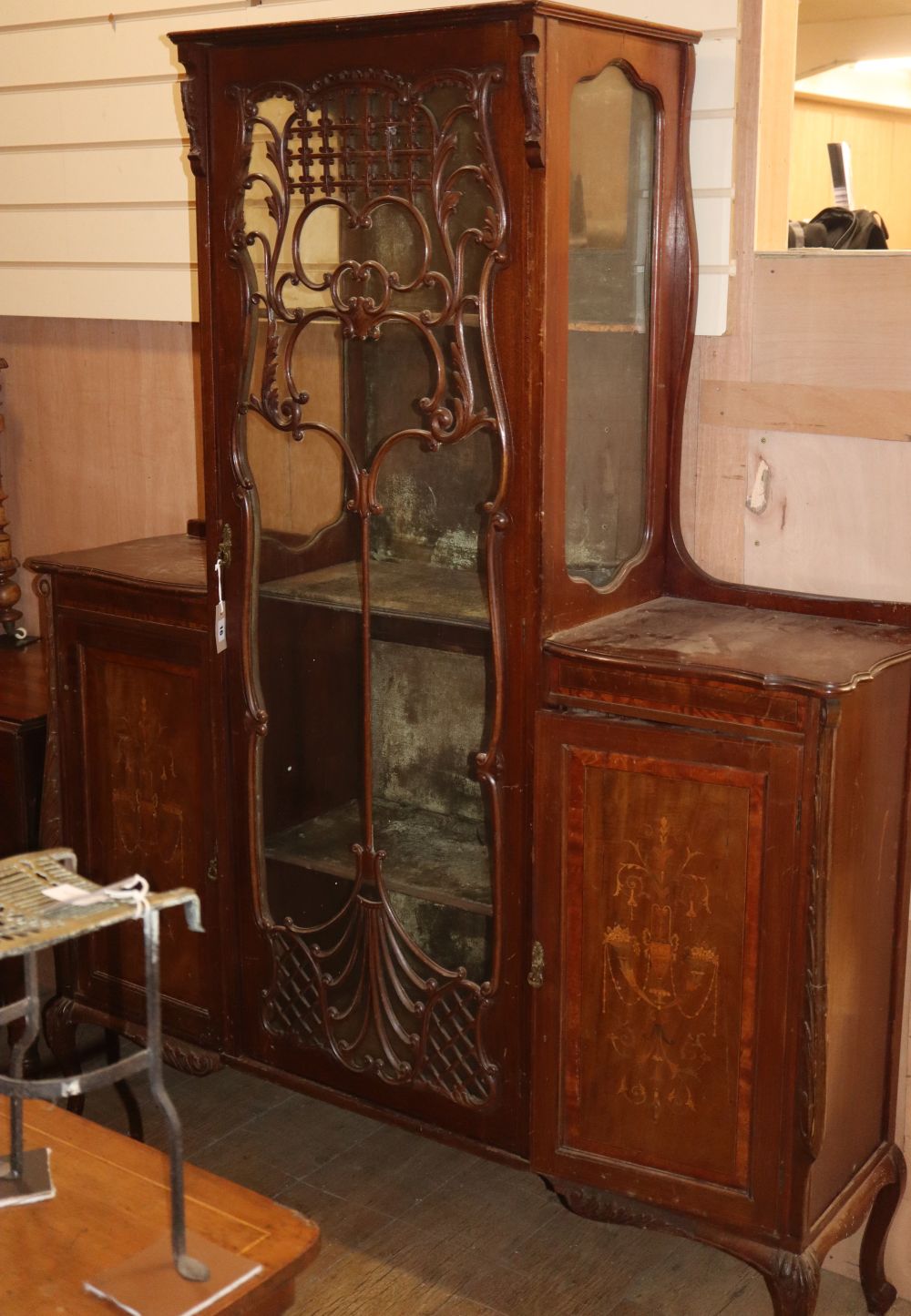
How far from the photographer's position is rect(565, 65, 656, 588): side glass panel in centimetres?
211

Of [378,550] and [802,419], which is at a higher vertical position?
[802,419]

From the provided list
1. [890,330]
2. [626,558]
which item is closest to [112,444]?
[626,558]

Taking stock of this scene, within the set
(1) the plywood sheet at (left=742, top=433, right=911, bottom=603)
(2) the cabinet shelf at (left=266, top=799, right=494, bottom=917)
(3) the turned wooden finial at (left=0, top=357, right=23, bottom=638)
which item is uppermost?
(1) the plywood sheet at (left=742, top=433, right=911, bottom=603)

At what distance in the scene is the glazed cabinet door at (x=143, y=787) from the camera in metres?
2.56

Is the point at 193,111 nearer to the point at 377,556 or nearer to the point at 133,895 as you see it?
the point at 377,556

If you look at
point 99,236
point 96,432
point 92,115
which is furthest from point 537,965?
point 92,115

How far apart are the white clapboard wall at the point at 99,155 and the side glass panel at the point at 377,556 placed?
0.75 meters

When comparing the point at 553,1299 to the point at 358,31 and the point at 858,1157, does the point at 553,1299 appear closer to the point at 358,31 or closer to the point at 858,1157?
the point at 858,1157

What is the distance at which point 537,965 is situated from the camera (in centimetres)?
221

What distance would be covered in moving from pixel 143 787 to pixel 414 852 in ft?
1.90

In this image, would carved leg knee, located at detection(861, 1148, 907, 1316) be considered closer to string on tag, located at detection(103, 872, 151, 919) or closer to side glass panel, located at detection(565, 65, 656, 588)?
side glass panel, located at detection(565, 65, 656, 588)

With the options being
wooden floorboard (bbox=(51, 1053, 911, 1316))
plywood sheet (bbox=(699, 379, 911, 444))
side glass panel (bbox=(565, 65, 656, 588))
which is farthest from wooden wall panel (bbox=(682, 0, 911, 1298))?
wooden floorboard (bbox=(51, 1053, 911, 1316))

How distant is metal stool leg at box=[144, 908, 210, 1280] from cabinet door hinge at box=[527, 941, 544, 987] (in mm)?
887

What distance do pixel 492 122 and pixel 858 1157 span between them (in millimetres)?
1633
